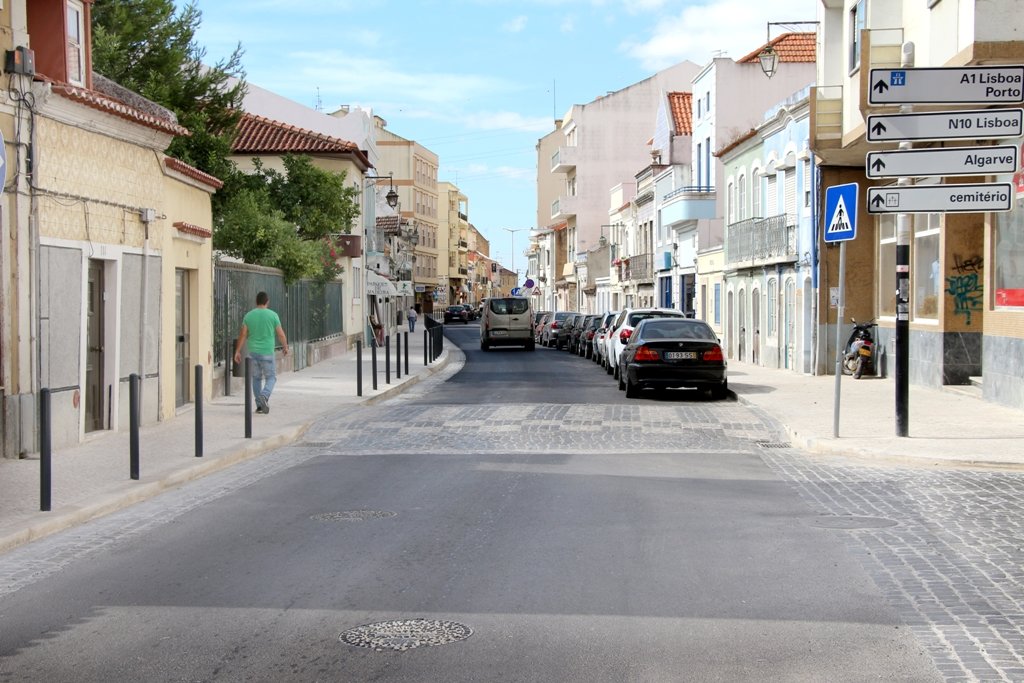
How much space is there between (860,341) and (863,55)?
7.77m

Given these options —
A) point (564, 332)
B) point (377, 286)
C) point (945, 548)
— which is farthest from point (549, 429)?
point (564, 332)

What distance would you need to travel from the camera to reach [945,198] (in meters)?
12.9

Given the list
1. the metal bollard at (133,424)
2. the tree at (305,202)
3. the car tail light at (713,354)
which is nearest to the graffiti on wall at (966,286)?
the car tail light at (713,354)

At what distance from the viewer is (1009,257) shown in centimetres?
1675

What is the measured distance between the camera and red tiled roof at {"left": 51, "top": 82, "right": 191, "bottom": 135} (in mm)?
12352

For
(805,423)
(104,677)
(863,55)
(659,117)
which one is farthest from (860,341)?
(659,117)

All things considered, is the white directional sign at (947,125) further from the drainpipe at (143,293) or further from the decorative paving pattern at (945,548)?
the drainpipe at (143,293)

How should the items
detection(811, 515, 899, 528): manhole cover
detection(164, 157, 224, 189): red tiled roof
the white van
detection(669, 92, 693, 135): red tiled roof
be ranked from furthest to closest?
detection(669, 92, 693, 135): red tiled roof
the white van
detection(164, 157, 224, 189): red tiled roof
detection(811, 515, 899, 528): manhole cover

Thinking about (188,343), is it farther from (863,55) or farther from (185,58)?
(185,58)

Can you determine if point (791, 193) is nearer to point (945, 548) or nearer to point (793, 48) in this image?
point (793, 48)

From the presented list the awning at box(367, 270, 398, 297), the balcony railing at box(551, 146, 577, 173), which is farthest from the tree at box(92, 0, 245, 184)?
the balcony railing at box(551, 146, 577, 173)

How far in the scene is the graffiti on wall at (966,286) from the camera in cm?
1992

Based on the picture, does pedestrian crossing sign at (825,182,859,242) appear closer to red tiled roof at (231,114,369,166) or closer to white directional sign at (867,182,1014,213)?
white directional sign at (867,182,1014,213)

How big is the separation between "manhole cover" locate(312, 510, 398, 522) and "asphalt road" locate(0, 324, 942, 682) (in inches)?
1.6
